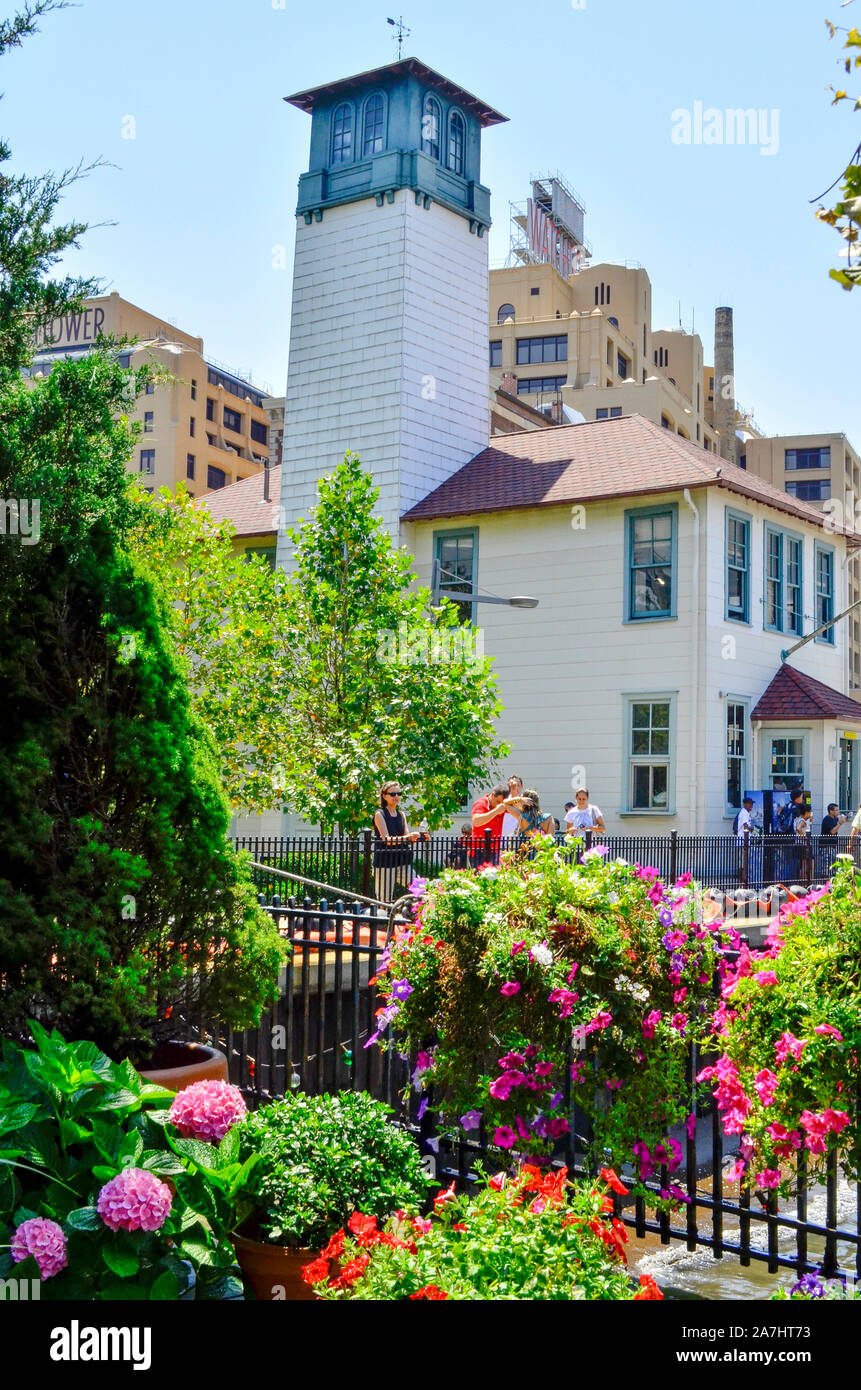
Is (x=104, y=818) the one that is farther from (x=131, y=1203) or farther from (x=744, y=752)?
(x=744, y=752)

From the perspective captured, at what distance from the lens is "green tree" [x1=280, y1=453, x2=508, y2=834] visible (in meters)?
16.7

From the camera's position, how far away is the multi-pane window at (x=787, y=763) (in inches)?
1003

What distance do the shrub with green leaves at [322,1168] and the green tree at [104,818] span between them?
2.63ft

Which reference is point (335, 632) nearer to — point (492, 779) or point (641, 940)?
point (492, 779)

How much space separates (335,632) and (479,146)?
50.2ft

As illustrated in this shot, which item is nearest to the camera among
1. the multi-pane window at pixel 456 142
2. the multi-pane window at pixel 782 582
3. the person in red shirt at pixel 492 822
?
the person in red shirt at pixel 492 822

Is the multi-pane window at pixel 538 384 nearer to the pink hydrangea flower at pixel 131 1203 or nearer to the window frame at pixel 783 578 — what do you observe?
the window frame at pixel 783 578

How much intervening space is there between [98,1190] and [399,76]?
90.3 ft

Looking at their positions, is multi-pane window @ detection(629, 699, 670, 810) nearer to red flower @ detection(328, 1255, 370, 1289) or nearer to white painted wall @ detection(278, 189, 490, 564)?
white painted wall @ detection(278, 189, 490, 564)

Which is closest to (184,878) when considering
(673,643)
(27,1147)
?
(27,1147)

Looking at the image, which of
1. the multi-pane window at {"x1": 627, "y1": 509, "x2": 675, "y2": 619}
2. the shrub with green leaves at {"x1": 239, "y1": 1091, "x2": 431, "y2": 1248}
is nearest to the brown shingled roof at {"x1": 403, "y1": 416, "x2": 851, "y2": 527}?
the multi-pane window at {"x1": 627, "y1": 509, "x2": 675, "y2": 619}

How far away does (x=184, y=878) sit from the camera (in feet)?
16.1

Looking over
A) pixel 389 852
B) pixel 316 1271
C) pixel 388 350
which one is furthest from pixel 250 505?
pixel 316 1271

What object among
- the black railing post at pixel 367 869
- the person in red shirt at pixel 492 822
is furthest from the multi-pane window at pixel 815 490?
the black railing post at pixel 367 869
